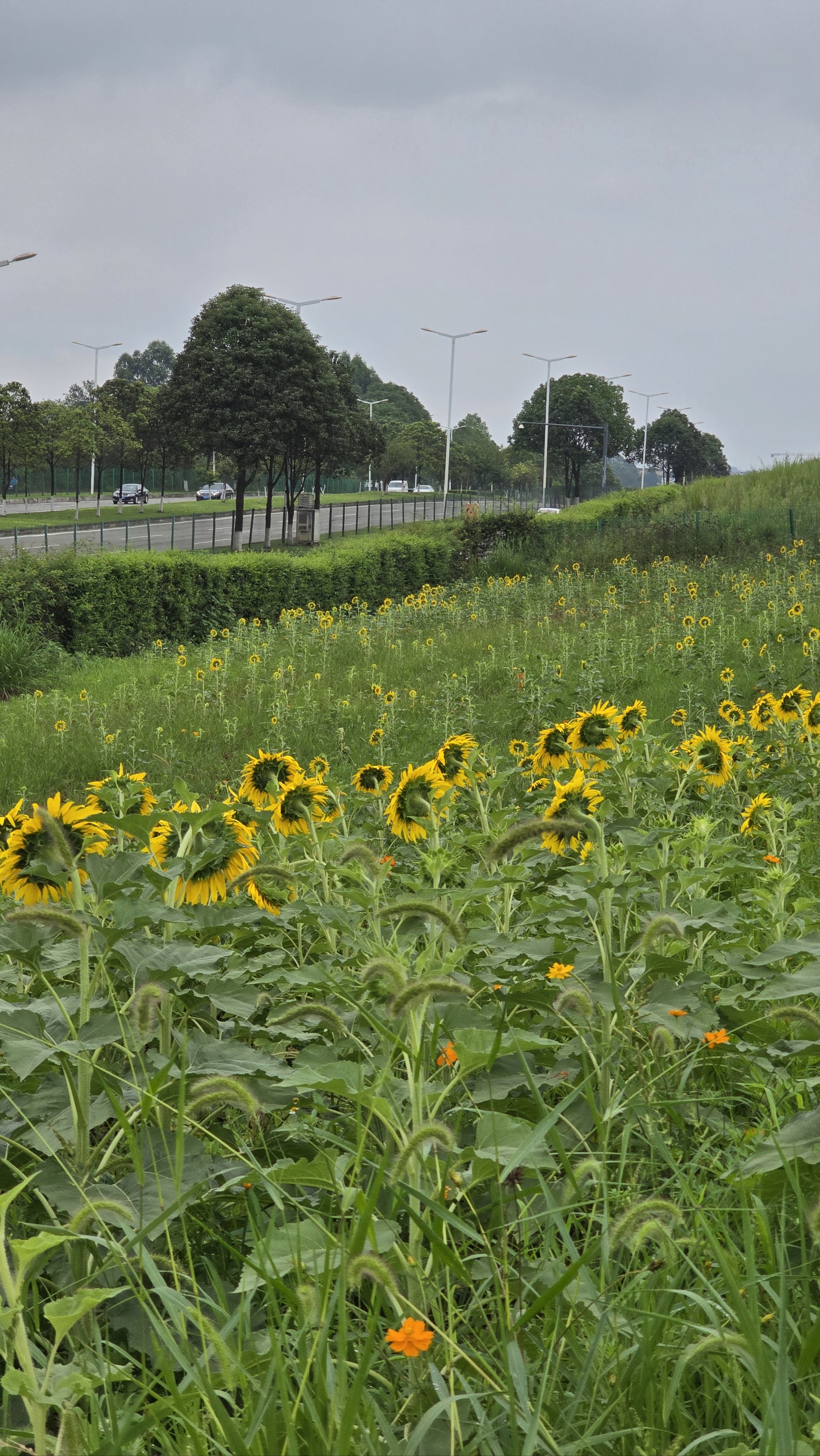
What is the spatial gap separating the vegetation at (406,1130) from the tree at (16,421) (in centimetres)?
5484

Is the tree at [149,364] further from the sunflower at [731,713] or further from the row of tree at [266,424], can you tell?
the sunflower at [731,713]

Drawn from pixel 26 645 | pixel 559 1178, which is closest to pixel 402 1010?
pixel 559 1178

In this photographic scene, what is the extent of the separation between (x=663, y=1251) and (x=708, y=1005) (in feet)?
2.61

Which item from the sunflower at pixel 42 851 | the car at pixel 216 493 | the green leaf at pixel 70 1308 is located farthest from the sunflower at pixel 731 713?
the car at pixel 216 493

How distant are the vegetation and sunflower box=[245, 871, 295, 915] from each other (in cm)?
1

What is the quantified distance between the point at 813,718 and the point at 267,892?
10.1ft

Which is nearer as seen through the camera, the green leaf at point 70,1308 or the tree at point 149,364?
the green leaf at point 70,1308

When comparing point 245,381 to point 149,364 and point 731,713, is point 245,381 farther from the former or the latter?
point 149,364

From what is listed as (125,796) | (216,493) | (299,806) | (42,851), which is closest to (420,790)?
(299,806)

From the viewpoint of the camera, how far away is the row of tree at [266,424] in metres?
39.2

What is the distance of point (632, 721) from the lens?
3.95m

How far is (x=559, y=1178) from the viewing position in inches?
71.1

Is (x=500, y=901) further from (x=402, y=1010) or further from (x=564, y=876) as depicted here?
(x=402, y=1010)

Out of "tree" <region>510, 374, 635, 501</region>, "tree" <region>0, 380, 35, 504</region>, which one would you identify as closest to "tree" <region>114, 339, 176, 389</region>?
"tree" <region>510, 374, 635, 501</region>
